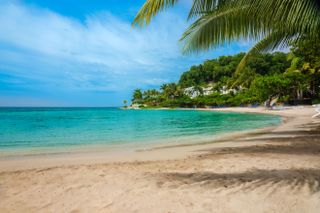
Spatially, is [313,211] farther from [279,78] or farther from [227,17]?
[279,78]

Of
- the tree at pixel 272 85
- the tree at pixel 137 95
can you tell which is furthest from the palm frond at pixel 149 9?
the tree at pixel 137 95

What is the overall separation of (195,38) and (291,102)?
49533mm

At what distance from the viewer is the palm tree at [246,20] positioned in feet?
10.7

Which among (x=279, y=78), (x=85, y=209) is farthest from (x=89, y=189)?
(x=279, y=78)

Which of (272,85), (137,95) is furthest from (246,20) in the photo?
(137,95)

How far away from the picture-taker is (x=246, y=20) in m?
4.32

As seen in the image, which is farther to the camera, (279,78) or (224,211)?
A: (279,78)

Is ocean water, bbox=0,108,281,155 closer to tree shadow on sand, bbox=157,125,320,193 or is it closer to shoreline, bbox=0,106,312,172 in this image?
shoreline, bbox=0,106,312,172

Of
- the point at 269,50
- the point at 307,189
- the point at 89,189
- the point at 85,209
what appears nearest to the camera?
the point at 85,209

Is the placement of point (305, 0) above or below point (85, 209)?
above

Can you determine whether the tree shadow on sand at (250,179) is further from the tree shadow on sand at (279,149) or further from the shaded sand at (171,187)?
the tree shadow on sand at (279,149)

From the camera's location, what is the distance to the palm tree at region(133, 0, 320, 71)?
327 cm

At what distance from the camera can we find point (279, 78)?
35.4 meters

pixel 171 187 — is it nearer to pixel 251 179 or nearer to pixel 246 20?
pixel 251 179
